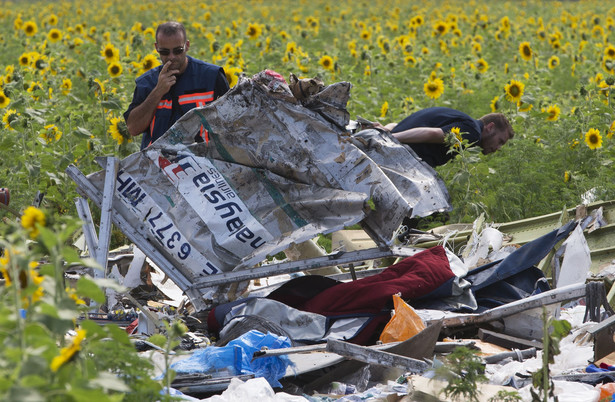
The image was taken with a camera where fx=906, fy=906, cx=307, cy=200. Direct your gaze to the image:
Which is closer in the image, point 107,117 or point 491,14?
point 107,117

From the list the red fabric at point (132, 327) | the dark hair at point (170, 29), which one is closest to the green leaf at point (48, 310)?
the red fabric at point (132, 327)

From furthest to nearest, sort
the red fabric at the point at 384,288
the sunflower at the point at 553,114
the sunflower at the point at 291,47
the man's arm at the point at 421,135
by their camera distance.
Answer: the sunflower at the point at 291,47
the sunflower at the point at 553,114
the man's arm at the point at 421,135
the red fabric at the point at 384,288

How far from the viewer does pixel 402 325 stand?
4.06m

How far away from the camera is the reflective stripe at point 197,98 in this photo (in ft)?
17.8

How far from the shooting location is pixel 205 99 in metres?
5.45

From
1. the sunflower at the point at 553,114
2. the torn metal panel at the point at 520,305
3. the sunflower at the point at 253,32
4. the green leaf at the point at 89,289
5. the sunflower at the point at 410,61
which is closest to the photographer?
the green leaf at the point at 89,289

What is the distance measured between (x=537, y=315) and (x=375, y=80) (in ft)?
21.1

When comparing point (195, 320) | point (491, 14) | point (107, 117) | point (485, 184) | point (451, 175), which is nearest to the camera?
point (195, 320)

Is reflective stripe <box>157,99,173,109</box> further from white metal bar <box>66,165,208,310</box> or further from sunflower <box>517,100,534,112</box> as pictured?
sunflower <box>517,100,534,112</box>

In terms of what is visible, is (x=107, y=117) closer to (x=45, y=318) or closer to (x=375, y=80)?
(x=375, y=80)

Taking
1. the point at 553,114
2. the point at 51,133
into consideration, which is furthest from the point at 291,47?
the point at 51,133

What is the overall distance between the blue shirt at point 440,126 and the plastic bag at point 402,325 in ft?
7.57

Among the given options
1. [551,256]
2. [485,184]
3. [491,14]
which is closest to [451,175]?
[485,184]

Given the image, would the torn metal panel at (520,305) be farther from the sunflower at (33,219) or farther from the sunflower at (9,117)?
the sunflower at (9,117)
